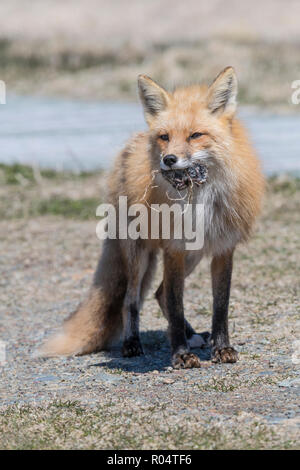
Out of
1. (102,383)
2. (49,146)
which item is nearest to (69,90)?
(49,146)

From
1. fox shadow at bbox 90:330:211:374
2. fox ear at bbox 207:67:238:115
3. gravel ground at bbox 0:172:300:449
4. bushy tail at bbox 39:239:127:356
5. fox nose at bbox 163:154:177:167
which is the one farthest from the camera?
bushy tail at bbox 39:239:127:356

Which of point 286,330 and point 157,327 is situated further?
point 157,327

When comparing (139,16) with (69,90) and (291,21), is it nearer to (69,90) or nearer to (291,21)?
(291,21)

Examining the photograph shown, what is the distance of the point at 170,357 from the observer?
6465 millimetres

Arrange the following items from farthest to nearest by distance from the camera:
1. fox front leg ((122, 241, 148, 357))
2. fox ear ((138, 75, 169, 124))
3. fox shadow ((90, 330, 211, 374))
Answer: fox front leg ((122, 241, 148, 357)) < fox shadow ((90, 330, 211, 374)) < fox ear ((138, 75, 169, 124))

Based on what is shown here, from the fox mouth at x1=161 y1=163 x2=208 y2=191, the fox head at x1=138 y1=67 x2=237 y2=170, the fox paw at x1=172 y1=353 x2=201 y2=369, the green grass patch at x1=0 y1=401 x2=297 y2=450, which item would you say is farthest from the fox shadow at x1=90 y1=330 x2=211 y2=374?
the fox head at x1=138 y1=67 x2=237 y2=170

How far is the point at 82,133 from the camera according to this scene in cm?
1784

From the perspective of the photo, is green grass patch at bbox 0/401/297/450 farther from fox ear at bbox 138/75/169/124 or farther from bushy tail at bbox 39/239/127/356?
fox ear at bbox 138/75/169/124

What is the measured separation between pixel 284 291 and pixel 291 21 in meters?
32.4

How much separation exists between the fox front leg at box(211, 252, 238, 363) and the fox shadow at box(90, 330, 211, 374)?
0.26 meters

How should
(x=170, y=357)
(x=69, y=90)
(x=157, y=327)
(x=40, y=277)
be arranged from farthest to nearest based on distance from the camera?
(x=69, y=90)
(x=40, y=277)
(x=157, y=327)
(x=170, y=357)

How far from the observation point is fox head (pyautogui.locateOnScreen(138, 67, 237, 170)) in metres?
5.44

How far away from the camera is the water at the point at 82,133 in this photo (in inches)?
575
